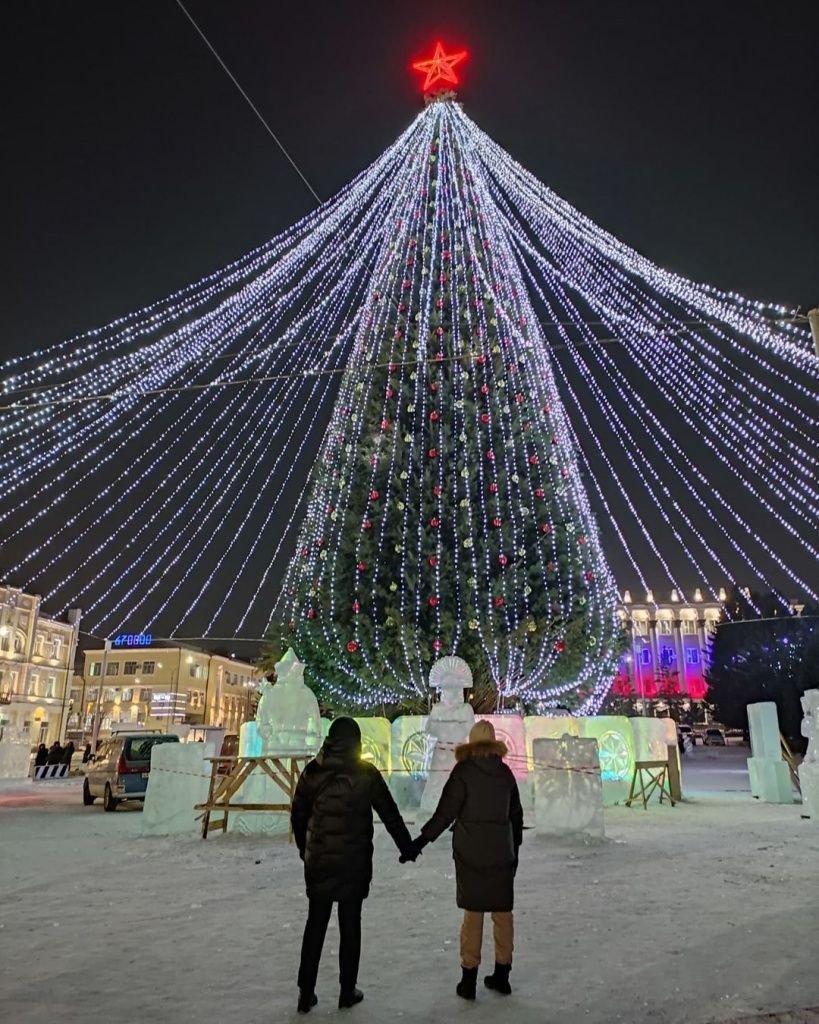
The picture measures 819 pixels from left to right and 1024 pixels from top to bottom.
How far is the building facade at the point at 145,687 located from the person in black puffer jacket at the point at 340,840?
Answer: 198ft

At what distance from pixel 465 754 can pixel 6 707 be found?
5405 centimetres

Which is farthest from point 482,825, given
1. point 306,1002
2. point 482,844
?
point 306,1002

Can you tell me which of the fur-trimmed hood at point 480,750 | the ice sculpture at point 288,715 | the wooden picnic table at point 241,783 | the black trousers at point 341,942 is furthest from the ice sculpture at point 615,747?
the black trousers at point 341,942

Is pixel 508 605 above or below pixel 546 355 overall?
below

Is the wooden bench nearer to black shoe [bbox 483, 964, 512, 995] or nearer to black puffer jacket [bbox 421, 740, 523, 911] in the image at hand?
black puffer jacket [bbox 421, 740, 523, 911]

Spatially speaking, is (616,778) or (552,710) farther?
(552,710)

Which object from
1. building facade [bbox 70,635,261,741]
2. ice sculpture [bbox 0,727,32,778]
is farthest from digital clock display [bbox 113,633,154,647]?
ice sculpture [bbox 0,727,32,778]

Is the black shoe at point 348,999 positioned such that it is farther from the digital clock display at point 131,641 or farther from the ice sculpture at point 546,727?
the digital clock display at point 131,641

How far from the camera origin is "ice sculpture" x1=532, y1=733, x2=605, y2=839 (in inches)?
337

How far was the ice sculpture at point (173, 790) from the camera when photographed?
32.2 feet

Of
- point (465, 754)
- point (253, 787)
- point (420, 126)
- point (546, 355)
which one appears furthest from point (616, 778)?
point (420, 126)

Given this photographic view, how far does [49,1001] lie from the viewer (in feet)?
11.8

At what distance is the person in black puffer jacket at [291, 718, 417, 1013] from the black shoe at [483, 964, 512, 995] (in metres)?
0.67

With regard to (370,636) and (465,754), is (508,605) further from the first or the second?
(465,754)
